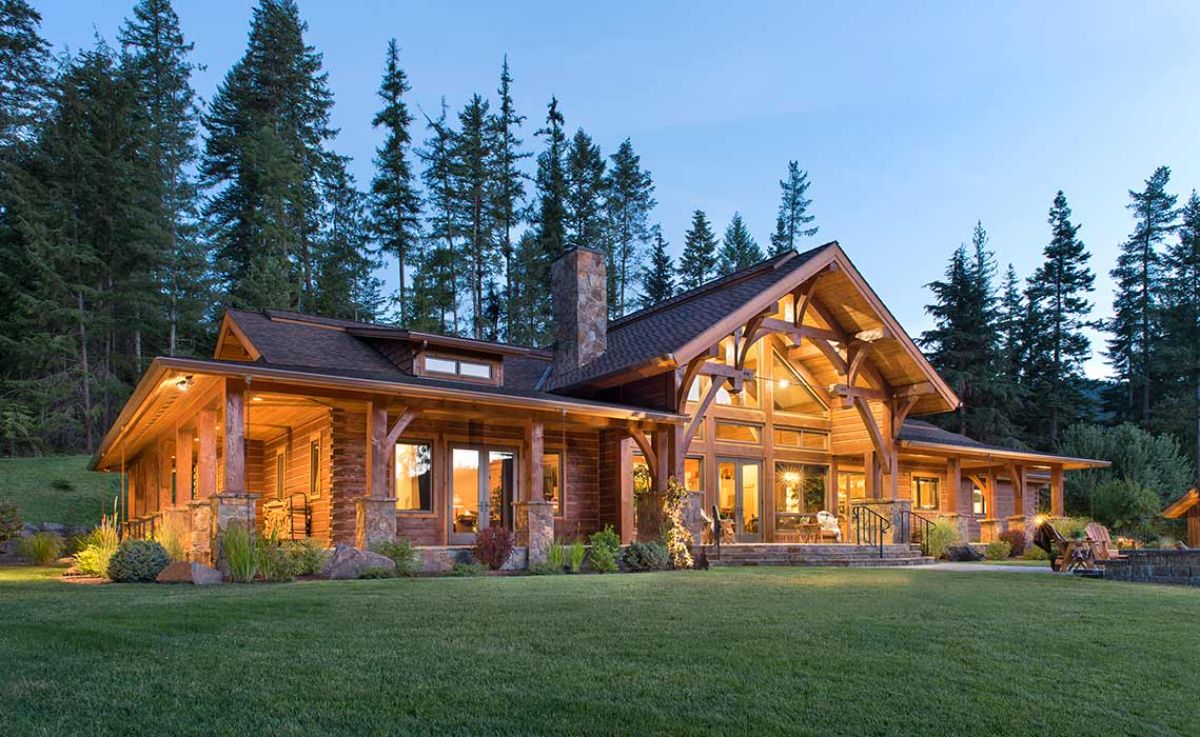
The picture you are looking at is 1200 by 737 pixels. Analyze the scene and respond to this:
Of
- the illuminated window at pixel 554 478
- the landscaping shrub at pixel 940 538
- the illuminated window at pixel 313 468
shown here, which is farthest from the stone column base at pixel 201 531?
the landscaping shrub at pixel 940 538

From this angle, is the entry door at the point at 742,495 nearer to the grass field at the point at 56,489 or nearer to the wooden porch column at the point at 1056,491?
the wooden porch column at the point at 1056,491

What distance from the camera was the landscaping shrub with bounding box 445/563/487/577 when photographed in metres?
12.7

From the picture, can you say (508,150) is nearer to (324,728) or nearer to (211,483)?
(211,483)

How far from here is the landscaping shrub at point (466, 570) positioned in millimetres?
12672

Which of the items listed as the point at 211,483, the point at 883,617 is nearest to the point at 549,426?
the point at 211,483

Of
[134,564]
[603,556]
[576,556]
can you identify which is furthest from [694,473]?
[134,564]

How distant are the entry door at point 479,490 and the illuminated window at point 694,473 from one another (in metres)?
4.22

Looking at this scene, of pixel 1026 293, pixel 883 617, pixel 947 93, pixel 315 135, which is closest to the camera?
pixel 883 617

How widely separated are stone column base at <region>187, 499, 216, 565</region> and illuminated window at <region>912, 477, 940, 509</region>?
1905cm

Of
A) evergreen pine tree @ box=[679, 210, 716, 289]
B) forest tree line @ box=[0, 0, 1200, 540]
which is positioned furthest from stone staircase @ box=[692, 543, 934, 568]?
evergreen pine tree @ box=[679, 210, 716, 289]

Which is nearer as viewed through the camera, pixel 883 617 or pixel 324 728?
pixel 324 728

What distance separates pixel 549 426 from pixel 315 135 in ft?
82.9

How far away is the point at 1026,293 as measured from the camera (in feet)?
146

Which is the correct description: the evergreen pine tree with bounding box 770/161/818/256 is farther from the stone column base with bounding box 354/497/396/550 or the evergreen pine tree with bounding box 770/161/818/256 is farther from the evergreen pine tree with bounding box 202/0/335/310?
the stone column base with bounding box 354/497/396/550
